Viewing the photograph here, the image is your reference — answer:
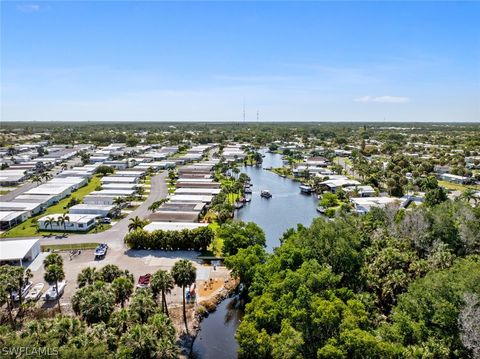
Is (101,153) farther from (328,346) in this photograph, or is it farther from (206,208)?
(328,346)

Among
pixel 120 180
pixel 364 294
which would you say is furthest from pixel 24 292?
pixel 120 180

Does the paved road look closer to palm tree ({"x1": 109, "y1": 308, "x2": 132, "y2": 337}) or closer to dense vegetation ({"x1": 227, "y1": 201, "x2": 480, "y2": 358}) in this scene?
dense vegetation ({"x1": 227, "y1": 201, "x2": 480, "y2": 358})

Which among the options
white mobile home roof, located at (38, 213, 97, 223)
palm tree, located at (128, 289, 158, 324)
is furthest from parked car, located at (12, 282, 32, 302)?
white mobile home roof, located at (38, 213, 97, 223)

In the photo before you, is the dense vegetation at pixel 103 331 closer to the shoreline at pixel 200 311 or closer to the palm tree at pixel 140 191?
the shoreline at pixel 200 311

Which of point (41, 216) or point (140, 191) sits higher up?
point (140, 191)

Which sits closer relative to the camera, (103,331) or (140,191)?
(103,331)

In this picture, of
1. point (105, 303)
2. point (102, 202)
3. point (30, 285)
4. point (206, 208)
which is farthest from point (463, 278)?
point (102, 202)

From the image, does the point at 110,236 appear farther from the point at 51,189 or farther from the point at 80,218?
the point at 51,189
